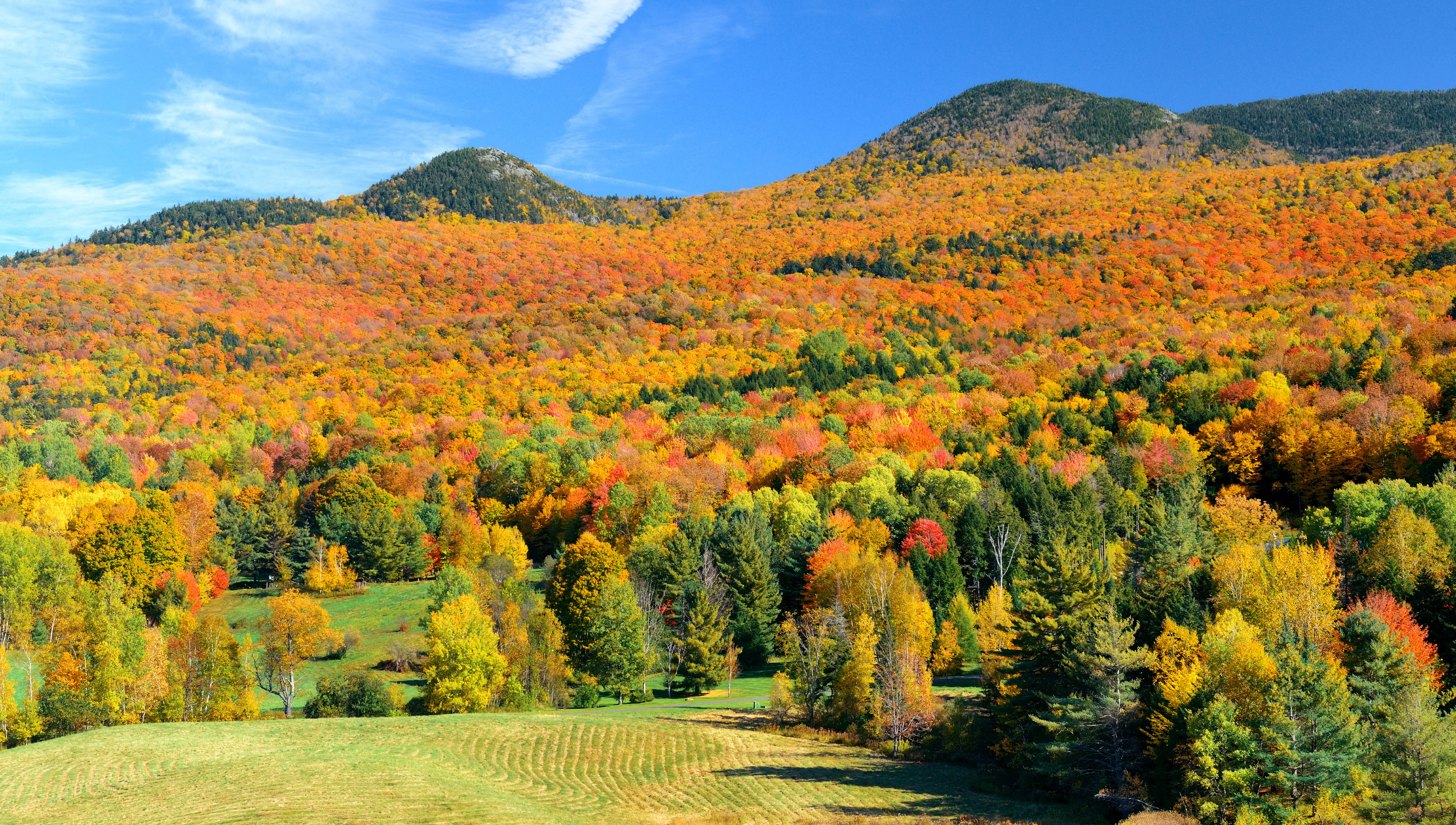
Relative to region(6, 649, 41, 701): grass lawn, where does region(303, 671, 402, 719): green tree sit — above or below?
below

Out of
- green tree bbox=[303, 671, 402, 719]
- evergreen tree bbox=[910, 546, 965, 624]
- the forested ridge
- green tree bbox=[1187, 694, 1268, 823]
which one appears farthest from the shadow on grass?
evergreen tree bbox=[910, 546, 965, 624]

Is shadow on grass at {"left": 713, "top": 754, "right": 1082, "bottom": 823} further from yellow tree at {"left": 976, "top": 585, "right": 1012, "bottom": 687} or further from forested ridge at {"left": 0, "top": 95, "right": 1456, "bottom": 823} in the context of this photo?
yellow tree at {"left": 976, "top": 585, "right": 1012, "bottom": 687}

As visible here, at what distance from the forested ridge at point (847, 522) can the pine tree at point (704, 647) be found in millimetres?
434

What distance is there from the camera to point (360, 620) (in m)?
79.6

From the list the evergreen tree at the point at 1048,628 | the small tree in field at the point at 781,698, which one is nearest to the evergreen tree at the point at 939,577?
the small tree in field at the point at 781,698

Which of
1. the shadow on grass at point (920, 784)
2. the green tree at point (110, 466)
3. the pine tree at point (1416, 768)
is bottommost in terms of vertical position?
the shadow on grass at point (920, 784)

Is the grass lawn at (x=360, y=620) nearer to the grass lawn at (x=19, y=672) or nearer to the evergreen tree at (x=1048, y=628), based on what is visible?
the grass lawn at (x=19, y=672)

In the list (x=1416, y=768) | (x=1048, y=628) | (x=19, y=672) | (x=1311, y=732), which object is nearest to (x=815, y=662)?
(x=1048, y=628)

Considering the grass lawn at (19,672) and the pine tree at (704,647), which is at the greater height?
the grass lawn at (19,672)

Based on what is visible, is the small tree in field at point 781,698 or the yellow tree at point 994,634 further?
the small tree in field at point 781,698

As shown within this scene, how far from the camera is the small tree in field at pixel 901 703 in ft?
157

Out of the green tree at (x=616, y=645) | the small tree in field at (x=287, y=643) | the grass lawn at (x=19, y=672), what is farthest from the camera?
the grass lawn at (x=19, y=672)

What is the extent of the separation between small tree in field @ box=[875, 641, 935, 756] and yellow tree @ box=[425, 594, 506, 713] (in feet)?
83.0

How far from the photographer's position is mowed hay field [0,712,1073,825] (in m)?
32.6
